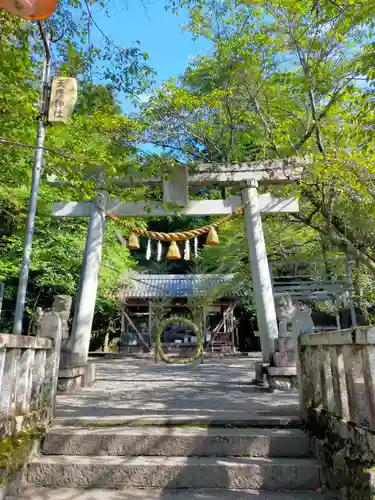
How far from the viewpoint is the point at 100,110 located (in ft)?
Answer: 31.4

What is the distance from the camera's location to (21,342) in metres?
3.47

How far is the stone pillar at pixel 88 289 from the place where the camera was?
23.5 ft

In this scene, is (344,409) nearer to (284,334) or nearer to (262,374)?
(262,374)

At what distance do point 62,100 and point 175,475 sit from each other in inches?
196

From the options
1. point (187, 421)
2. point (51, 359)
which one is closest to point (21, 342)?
point (51, 359)

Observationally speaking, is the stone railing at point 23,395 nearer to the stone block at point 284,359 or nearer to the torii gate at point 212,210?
the torii gate at point 212,210

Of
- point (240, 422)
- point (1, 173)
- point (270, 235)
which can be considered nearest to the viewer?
point (240, 422)

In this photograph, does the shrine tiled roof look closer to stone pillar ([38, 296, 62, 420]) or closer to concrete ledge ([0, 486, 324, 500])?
stone pillar ([38, 296, 62, 420])

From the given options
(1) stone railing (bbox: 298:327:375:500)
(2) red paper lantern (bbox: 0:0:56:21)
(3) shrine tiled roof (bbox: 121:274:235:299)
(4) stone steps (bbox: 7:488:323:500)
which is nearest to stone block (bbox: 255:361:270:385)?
(1) stone railing (bbox: 298:327:375:500)

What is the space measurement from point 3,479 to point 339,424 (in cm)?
278

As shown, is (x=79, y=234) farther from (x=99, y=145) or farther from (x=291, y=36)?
(x=291, y=36)

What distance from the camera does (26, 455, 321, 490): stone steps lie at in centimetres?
Result: 337

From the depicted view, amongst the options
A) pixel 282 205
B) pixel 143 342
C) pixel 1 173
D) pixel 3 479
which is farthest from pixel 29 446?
pixel 143 342

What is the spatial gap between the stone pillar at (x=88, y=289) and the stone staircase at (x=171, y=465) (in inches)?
124
